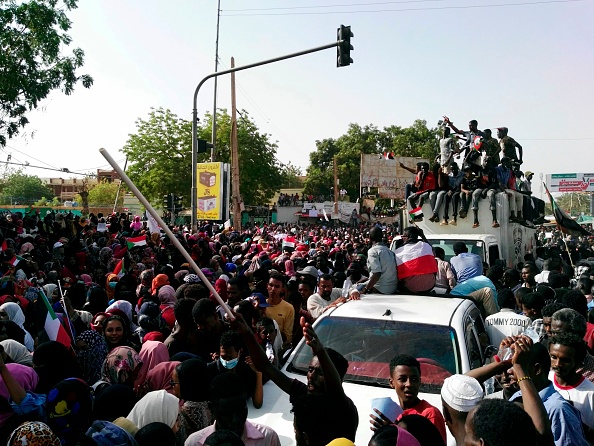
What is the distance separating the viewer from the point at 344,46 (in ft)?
38.9

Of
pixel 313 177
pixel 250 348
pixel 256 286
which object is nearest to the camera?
pixel 250 348

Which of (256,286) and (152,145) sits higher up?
(152,145)

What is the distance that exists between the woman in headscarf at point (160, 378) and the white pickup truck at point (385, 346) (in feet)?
1.98

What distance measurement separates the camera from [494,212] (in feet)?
37.7

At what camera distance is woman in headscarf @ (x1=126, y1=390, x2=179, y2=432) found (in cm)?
321

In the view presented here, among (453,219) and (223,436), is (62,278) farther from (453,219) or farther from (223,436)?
(223,436)

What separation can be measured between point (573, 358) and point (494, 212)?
8441 mm

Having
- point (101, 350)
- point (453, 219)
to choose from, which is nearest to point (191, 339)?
point (101, 350)

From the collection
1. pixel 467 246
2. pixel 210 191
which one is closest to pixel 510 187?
pixel 467 246

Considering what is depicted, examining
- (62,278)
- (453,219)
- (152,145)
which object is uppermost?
(152,145)

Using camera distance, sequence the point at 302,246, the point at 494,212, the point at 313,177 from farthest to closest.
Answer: the point at 313,177
the point at 302,246
the point at 494,212

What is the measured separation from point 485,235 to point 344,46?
182 inches

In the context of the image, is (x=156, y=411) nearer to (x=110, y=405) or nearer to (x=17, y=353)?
(x=110, y=405)

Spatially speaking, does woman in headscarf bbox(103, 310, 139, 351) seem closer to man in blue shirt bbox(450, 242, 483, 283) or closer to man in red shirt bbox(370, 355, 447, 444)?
man in red shirt bbox(370, 355, 447, 444)
